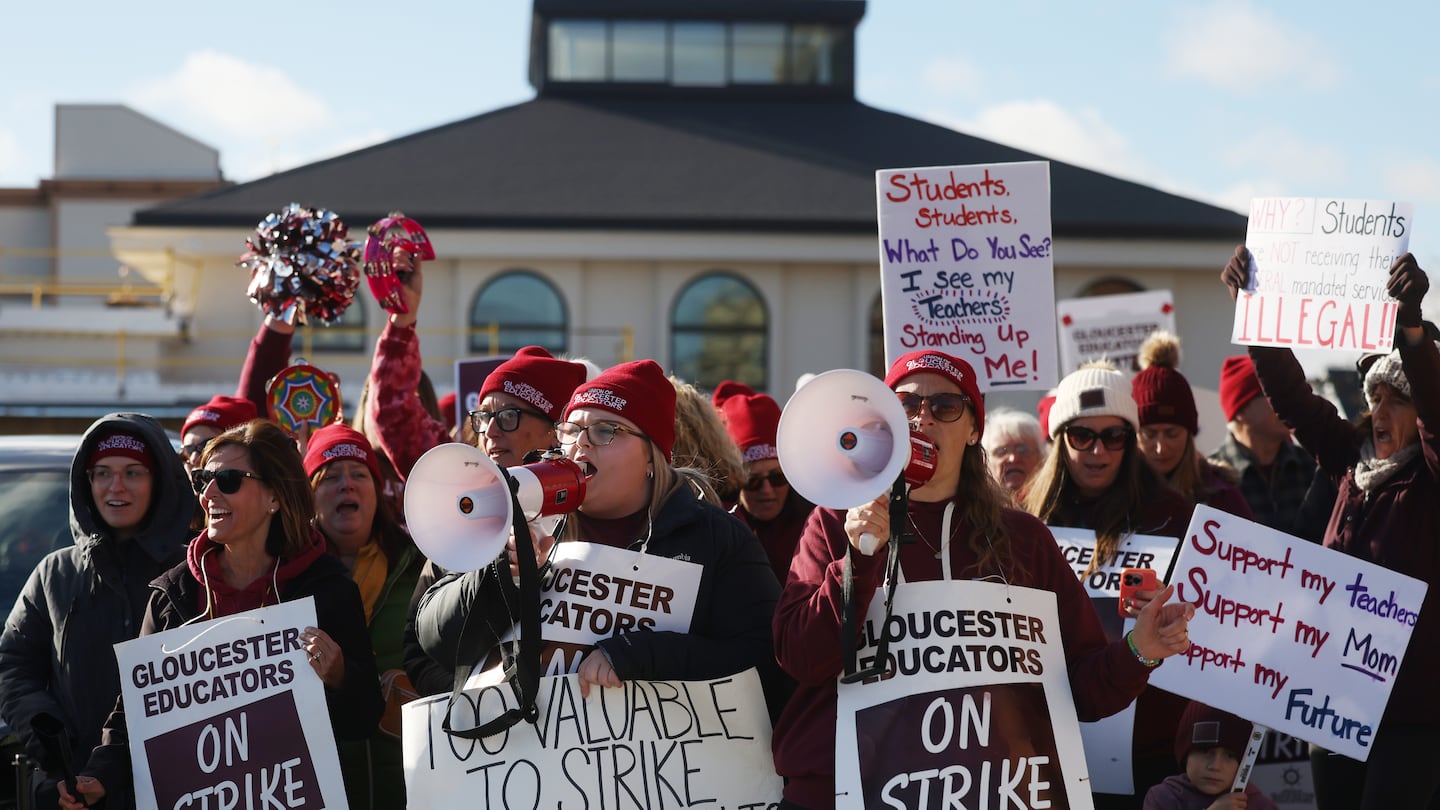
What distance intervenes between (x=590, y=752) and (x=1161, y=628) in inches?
57.2

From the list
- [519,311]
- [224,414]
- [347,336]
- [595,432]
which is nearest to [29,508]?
[224,414]

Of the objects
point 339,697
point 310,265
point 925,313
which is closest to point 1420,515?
point 925,313

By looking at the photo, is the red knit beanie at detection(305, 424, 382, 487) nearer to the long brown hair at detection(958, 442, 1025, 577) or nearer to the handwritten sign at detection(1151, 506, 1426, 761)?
the long brown hair at detection(958, 442, 1025, 577)

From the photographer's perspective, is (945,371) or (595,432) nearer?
(945,371)

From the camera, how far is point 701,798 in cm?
388

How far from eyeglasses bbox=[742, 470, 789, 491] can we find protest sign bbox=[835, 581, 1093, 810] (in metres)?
2.60

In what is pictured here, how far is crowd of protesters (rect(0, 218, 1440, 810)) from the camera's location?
374cm

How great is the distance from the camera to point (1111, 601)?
502cm

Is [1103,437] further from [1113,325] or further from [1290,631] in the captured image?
[1113,325]

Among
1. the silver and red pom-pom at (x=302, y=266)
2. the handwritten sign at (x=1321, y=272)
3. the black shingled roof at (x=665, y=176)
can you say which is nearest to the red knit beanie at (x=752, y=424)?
the silver and red pom-pom at (x=302, y=266)

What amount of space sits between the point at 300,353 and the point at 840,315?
7975mm

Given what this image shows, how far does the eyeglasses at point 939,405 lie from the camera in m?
3.76

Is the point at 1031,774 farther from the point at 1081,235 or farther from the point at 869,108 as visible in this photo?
the point at 869,108

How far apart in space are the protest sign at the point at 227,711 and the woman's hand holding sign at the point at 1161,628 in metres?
2.34
